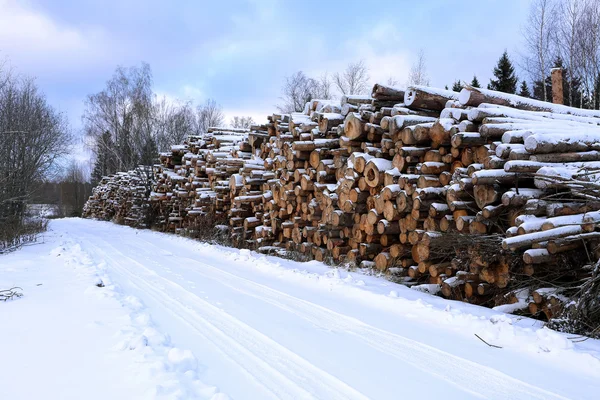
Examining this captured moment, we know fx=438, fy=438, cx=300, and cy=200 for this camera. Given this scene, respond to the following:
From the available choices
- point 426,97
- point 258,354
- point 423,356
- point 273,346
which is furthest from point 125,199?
point 423,356

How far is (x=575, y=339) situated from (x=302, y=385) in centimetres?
281

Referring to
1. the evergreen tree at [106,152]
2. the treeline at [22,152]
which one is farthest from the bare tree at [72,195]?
the treeline at [22,152]

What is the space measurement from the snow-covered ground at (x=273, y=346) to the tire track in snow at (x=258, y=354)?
0.05 ft

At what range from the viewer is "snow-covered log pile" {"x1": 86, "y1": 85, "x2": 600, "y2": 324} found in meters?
5.23

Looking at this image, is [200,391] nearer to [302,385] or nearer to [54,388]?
[302,385]

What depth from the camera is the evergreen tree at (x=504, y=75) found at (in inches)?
1173

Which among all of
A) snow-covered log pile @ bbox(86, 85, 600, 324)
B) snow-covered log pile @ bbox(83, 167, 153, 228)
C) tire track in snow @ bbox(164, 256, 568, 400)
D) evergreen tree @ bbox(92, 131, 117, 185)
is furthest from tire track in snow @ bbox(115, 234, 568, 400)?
evergreen tree @ bbox(92, 131, 117, 185)

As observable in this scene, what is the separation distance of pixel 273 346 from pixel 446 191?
388 cm

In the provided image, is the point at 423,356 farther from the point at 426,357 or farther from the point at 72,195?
the point at 72,195

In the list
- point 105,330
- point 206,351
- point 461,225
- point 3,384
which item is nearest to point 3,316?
point 105,330

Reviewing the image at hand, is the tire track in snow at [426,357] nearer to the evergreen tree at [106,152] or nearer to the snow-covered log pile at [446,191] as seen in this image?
the snow-covered log pile at [446,191]

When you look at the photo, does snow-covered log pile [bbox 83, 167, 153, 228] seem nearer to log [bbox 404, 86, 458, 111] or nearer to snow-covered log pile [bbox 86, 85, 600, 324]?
snow-covered log pile [bbox 86, 85, 600, 324]

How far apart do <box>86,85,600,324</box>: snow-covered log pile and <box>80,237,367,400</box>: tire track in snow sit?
2.87 metres

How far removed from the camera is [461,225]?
6305 mm
